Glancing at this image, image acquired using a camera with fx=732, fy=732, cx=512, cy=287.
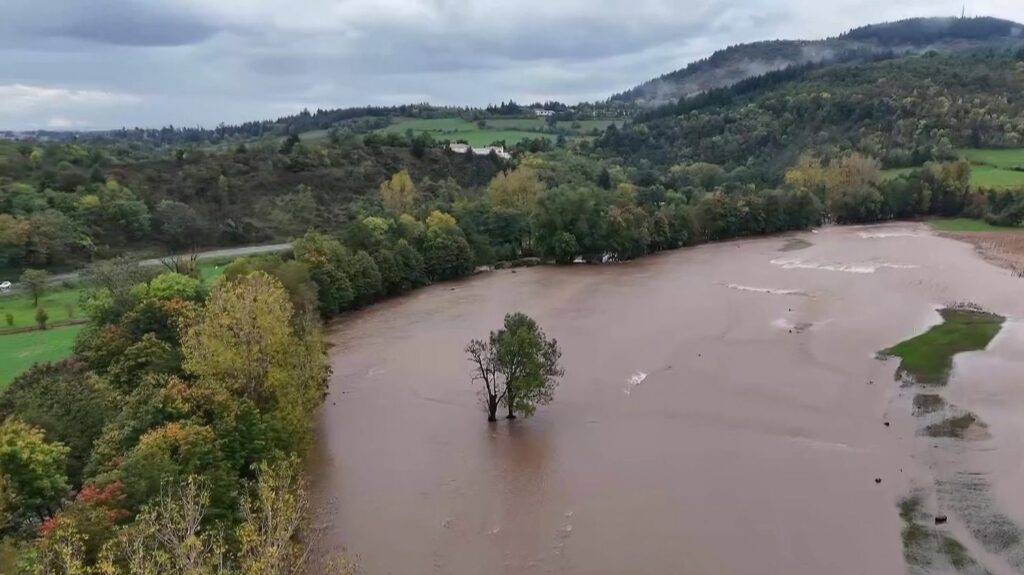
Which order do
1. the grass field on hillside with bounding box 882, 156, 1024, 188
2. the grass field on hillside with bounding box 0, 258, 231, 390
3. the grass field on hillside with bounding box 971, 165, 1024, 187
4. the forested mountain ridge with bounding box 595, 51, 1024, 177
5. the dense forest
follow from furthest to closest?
the forested mountain ridge with bounding box 595, 51, 1024, 177 → the grass field on hillside with bounding box 882, 156, 1024, 188 → the grass field on hillside with bounding box 971, 165, 1024, 187 → the grass field on hillside with bounding box 0, 258, 231, 390 → the dense forest

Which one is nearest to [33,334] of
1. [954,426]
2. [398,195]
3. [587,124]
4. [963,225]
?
[398,195]

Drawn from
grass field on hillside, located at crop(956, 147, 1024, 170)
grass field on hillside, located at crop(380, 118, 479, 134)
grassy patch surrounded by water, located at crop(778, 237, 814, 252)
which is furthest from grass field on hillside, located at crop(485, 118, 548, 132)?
grassy patch surrounded by water, located at crop(778, 237, 814, 252)

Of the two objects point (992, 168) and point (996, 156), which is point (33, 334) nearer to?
point (992, 168)

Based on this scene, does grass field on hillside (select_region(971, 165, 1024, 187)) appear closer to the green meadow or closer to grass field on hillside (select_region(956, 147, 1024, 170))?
the green meadow

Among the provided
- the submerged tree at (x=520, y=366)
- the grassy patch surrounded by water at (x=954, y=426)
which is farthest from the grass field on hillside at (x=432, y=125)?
the grassy patch surrounded by water at (x=954, y=426)

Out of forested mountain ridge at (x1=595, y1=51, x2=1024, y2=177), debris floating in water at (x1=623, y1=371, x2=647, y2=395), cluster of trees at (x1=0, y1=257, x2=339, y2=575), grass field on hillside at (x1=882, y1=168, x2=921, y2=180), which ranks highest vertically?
forested mountain ridge at (x1=595, y1=51, x2=1024, y2=177)
